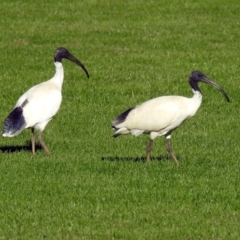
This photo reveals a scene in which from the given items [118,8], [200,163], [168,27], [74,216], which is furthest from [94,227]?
[118,8]

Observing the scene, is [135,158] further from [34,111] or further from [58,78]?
[58,78]

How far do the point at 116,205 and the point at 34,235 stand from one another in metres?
1.36

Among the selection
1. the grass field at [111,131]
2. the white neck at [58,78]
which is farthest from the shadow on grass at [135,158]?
the white neck at [58,78]

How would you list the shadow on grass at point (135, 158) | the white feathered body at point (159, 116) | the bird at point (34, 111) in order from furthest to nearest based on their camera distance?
the bird at point (34, 111) → the shadow on grass at point (135, 158) → the white feathered body at point (159, 116)

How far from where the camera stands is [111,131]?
1566cm

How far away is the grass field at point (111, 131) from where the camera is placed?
10.0 meters

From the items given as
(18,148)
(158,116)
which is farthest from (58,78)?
(158,116)

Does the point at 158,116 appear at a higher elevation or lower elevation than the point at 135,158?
higher

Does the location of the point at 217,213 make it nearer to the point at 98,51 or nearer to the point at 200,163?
the point at 200,163

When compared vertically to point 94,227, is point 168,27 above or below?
below

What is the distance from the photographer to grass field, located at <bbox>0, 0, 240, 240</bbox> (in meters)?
10.0

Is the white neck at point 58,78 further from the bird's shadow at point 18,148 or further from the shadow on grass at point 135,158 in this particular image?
the shadow on grass at point 135,158

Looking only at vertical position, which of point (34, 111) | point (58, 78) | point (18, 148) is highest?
point (58, 78)

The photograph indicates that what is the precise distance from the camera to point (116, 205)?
10500 millimetres
